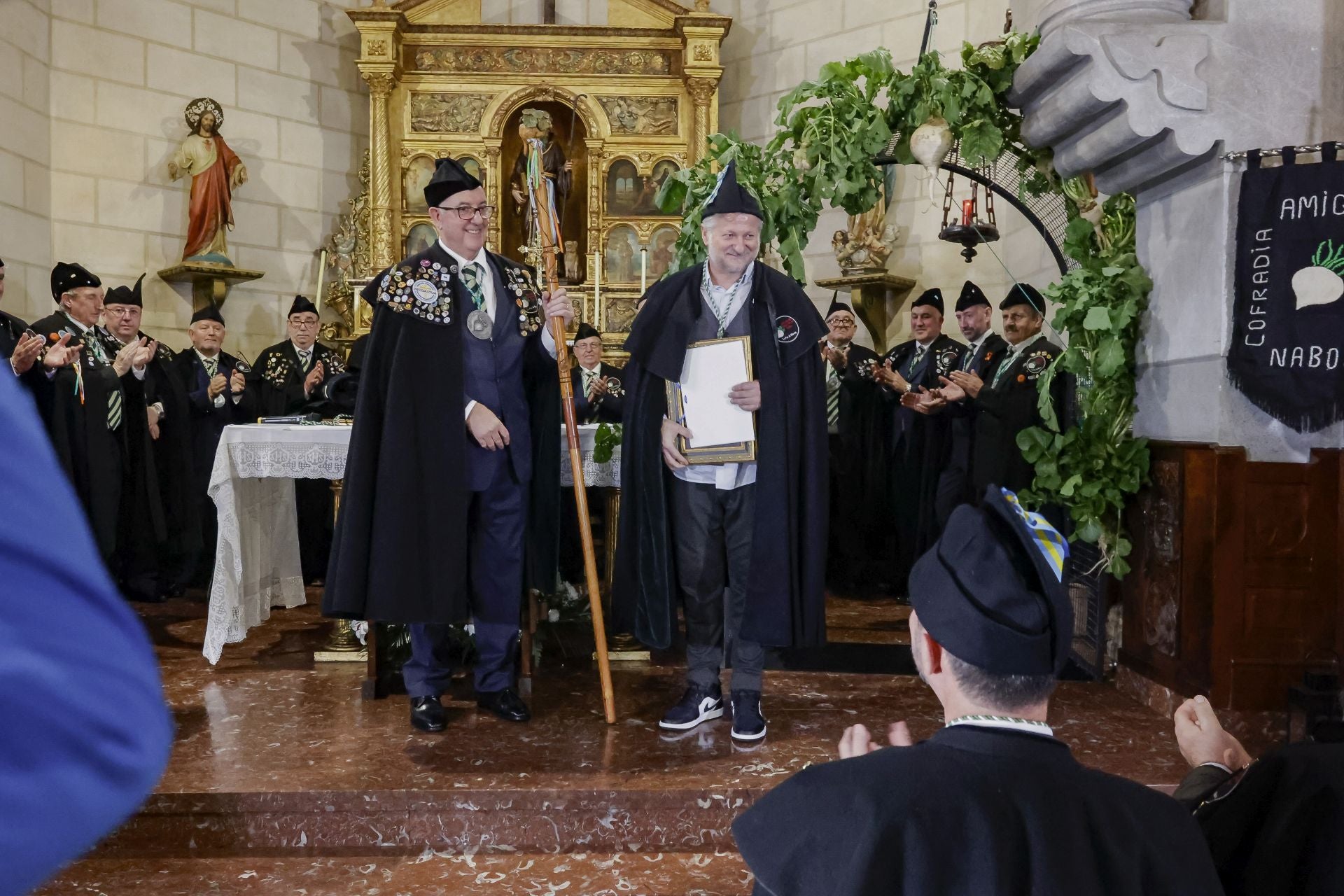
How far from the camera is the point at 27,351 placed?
18.1 ft

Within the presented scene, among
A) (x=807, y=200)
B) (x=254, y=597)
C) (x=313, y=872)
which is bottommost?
(x=313, y=872)

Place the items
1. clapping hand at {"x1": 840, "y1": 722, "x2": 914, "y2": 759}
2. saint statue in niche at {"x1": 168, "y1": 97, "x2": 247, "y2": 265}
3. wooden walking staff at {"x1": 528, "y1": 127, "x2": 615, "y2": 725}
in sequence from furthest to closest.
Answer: saint statue in niche at {"x1": 168, "y1": 97, "x2": 247, "y2": 265} → wooden walking staff at {"x1": 528, "y1": 127, "x2": 615, "y2": 725} → clapping hand at {"x1": 840, "y1": 722, "x2": 914, "y2": 759}

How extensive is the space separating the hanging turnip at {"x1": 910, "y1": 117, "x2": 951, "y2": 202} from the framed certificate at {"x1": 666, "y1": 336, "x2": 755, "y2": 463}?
55.5 inches

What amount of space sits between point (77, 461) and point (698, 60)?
567 cm

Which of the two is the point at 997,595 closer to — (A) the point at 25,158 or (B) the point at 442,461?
(B) the point at 442,461

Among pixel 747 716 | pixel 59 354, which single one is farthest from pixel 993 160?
pixel 59 354

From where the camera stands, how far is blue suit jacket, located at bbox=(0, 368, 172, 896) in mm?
494

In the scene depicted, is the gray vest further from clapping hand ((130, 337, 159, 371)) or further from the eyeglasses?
clapping hand ((130, 337, 159, 371))

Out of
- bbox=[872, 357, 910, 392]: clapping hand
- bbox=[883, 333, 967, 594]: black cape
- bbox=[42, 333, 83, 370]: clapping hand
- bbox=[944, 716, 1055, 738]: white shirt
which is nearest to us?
bbox=[944, 716, 1055, 738]: white shirt

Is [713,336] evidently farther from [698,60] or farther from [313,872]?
[698,60]

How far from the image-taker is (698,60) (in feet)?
30.4

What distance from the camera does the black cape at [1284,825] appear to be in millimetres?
1593

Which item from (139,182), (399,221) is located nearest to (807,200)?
(399,221)

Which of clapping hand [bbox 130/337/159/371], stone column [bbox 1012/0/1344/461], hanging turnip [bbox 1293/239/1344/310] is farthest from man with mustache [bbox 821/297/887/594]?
clapping hand [bbox 130/337/159/371]
